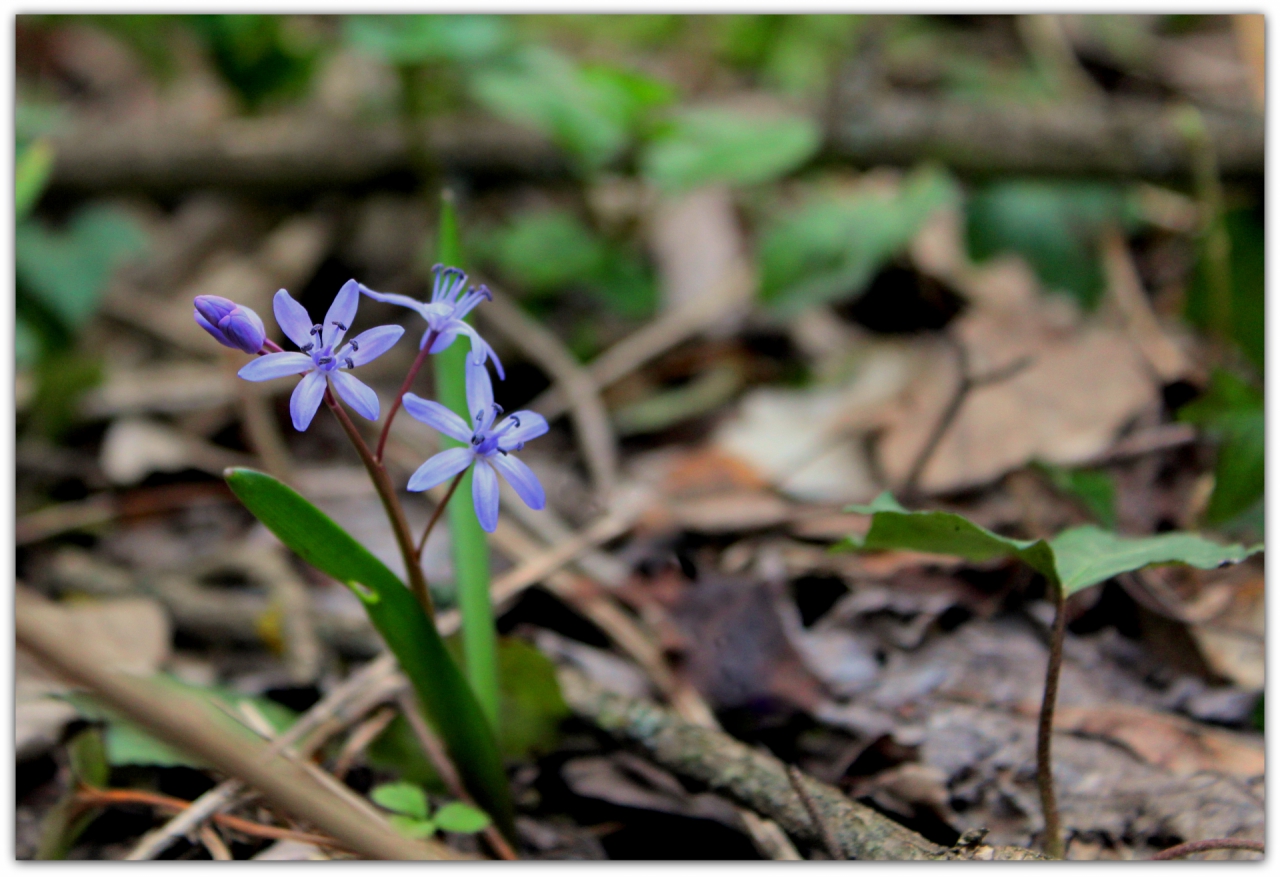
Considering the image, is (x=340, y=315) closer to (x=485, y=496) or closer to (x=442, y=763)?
(x=485, y=496)

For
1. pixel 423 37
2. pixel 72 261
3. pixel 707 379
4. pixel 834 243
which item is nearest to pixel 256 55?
pixel 423 37

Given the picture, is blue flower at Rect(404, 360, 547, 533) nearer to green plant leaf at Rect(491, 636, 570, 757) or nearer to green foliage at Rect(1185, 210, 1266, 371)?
green plant leaf at Rect(491, 636, 570, 757)

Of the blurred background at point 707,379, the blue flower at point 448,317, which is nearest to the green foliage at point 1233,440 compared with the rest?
the blurred background at point 707,379

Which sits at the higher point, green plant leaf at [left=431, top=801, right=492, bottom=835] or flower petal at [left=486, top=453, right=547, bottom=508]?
flower petal at [left=486, top=453, right=547, bottom=508]

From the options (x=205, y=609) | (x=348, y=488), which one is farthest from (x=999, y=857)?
(x=348, y=488)

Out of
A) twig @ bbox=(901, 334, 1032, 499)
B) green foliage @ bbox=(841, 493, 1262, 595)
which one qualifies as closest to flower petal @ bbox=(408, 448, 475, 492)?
green foliage @ bbox=(841, 493, 1262, 595)

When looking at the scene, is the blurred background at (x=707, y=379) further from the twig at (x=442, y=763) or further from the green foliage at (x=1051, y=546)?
the green foliage at (x=1051, y=546)
